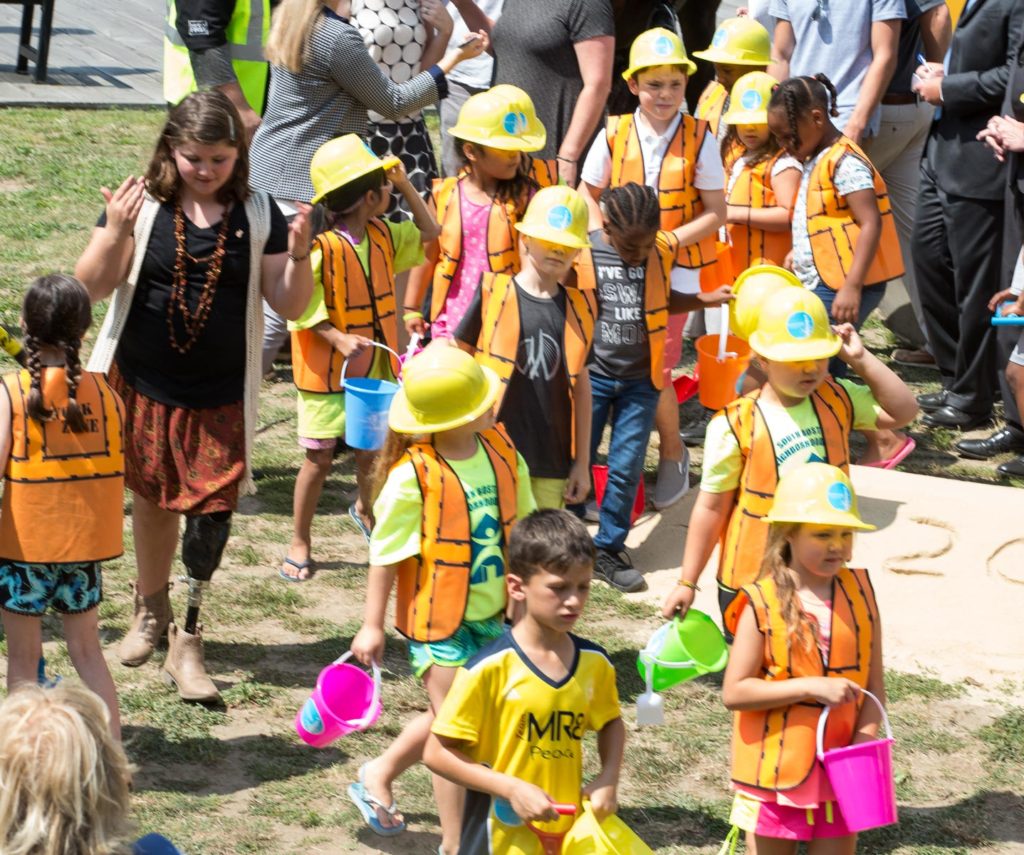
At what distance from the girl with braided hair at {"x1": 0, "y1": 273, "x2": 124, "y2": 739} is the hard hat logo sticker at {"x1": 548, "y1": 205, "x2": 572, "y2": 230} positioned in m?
1.74

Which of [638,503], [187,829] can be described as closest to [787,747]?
[187,829]

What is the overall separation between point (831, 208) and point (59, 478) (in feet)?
13.7

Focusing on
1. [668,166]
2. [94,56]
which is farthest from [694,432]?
[94,56]

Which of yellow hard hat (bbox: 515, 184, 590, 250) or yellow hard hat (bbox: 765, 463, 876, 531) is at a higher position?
yellow hard hat (bbox: 515, 184, 590, 250)

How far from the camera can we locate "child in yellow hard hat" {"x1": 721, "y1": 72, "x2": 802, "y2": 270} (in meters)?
8.12

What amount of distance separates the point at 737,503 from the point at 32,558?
A: 217cm

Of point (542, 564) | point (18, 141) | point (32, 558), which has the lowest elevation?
point (18, 141)

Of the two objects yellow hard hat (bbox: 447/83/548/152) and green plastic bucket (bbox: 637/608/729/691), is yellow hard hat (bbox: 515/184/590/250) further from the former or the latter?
green plastic bucket (bbox: 637/608/729/691)

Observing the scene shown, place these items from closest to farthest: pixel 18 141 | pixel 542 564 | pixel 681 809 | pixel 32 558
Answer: pixel 542 564
pixel 32 558
pixel 681 809
pixel 18 141

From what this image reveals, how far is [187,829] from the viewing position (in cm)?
502

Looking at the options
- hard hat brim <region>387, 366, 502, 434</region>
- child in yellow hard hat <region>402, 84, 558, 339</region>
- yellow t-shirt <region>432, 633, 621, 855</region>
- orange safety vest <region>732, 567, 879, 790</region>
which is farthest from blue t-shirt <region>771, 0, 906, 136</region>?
yellow t-shirt <region>432, 633, 621, 855</region>

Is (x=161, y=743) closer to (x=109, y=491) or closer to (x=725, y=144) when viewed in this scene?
(x=109, y=491)

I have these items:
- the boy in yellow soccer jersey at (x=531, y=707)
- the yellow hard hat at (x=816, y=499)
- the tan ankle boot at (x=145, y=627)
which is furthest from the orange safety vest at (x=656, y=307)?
the boy in yellow soccer jersey at (x=531, y=707)

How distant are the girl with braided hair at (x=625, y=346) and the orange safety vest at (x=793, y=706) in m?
2.46
